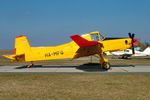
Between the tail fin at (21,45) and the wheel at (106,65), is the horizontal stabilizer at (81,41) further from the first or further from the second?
the tail fin at (21,45)

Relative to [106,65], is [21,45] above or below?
above

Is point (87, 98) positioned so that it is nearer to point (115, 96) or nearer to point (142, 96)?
point (115, 96)

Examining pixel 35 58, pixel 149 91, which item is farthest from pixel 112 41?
pixel 149 91

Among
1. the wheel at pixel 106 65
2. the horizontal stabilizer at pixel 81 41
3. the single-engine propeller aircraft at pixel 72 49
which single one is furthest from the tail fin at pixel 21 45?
the wheel at pixel 106 65

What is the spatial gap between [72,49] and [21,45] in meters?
5.28

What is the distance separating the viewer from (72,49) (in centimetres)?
1603

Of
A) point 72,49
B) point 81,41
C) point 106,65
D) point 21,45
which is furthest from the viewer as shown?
point 21,45

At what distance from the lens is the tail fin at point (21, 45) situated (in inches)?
658

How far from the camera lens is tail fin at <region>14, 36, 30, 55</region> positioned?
54.8ft

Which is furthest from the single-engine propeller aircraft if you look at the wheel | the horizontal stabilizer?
the horizontal stabilizer

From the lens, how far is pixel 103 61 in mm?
14883

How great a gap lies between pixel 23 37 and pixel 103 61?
8545mm

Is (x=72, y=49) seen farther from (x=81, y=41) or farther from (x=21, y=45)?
(x=21, y=45)

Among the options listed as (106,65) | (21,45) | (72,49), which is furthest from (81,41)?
(21,45)
